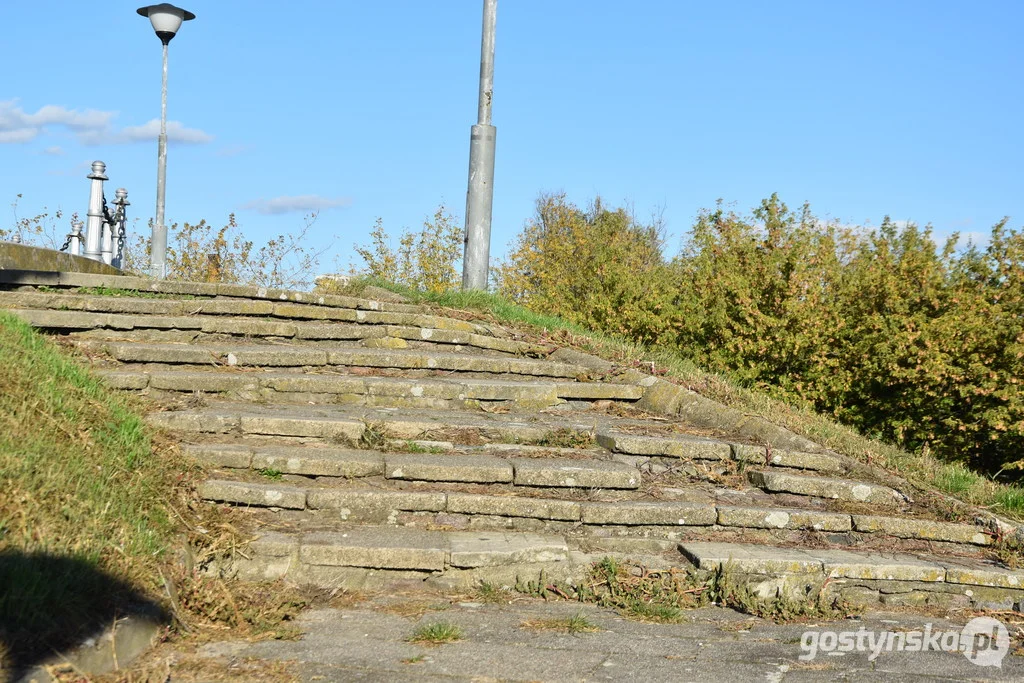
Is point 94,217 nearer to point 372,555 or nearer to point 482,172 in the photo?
point 482,172

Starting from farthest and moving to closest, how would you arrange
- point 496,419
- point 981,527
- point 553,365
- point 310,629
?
point 553,365, point 496,419, point 981,527, point 310,629

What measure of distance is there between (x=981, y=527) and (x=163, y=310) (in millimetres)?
6422

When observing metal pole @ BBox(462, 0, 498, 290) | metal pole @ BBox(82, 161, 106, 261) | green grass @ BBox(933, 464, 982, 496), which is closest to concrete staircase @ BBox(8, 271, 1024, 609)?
green grass @ BBox(933, 464, 982, 496)

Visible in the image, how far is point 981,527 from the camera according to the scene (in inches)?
206

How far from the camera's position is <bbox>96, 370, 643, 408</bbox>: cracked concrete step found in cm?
595

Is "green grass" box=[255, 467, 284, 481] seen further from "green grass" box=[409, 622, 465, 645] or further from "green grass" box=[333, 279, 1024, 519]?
"green grass" box=[333, 279, 1024, 519]

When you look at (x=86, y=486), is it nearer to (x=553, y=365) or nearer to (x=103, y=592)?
(x=103, y=592)

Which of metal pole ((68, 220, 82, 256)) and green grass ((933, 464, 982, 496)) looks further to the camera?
metal pole ((68, 220, 82, 256))

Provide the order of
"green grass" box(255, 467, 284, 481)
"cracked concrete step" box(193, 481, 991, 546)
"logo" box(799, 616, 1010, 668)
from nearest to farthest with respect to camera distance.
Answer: "logo" box(799, 616, 1010, 668) < "cracked concrete step" box(193, 481, 991, 546) < "green grass" box(255, 467, 284, 481)

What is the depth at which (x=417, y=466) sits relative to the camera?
16.3ft

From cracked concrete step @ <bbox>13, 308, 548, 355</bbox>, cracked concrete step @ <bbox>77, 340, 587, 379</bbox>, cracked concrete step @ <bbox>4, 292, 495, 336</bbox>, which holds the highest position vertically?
cracked concrete step @ <bbox>4, 292, 495, 336</bbox>

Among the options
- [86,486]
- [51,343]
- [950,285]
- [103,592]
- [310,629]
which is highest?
[950,285]

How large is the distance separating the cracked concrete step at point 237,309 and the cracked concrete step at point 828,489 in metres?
3.37

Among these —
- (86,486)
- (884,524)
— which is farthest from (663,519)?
(86,486)
